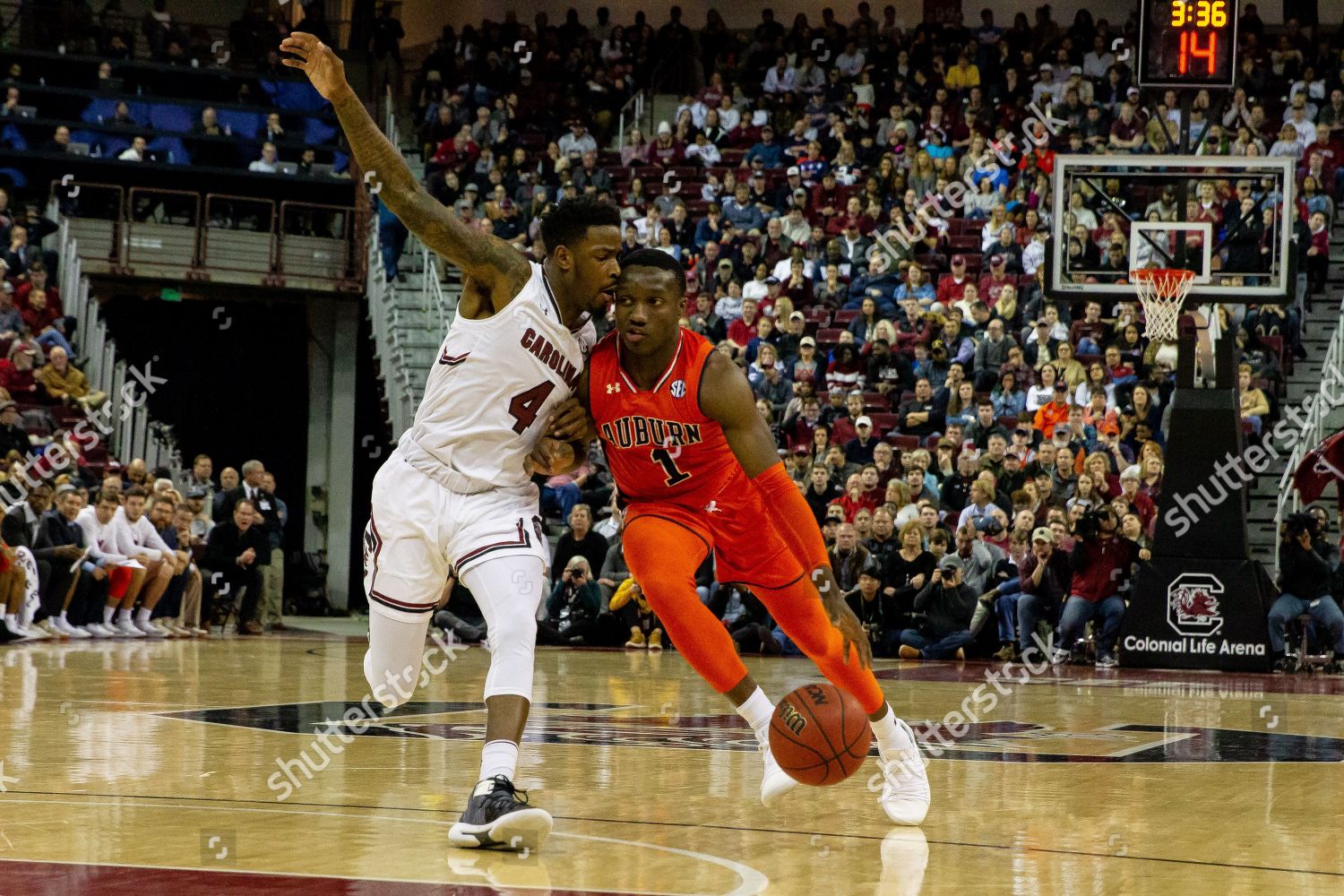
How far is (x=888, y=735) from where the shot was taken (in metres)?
5.64

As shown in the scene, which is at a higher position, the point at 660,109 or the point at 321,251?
the point at 660,109

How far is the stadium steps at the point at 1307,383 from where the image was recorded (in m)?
16.2

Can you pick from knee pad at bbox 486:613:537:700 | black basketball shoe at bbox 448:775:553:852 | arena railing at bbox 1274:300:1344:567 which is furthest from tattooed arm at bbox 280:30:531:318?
arena railing at bbox 1274:300:1344:567

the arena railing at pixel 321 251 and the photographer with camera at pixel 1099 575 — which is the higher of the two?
the arena railing at pixel 321 251

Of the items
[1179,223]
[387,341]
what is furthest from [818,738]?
[387,341]

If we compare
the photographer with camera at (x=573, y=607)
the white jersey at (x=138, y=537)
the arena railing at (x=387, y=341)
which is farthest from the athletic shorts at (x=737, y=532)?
the arena railing at (x=387, y=341)

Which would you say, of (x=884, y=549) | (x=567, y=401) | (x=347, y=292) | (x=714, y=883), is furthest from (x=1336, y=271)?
(x=714, y=883)

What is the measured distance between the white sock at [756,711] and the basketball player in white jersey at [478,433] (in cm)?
101

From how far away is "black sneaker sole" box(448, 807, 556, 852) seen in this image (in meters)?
4.49

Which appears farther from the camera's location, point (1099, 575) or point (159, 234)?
point (159, 234)

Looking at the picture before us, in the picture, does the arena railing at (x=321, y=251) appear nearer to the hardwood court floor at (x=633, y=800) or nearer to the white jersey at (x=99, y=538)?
the white jersey at (x=99, y=538)

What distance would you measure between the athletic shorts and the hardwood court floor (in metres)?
0.77

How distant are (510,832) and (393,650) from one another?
0.87 metres

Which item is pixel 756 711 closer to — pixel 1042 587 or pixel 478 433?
pixel 478 433
